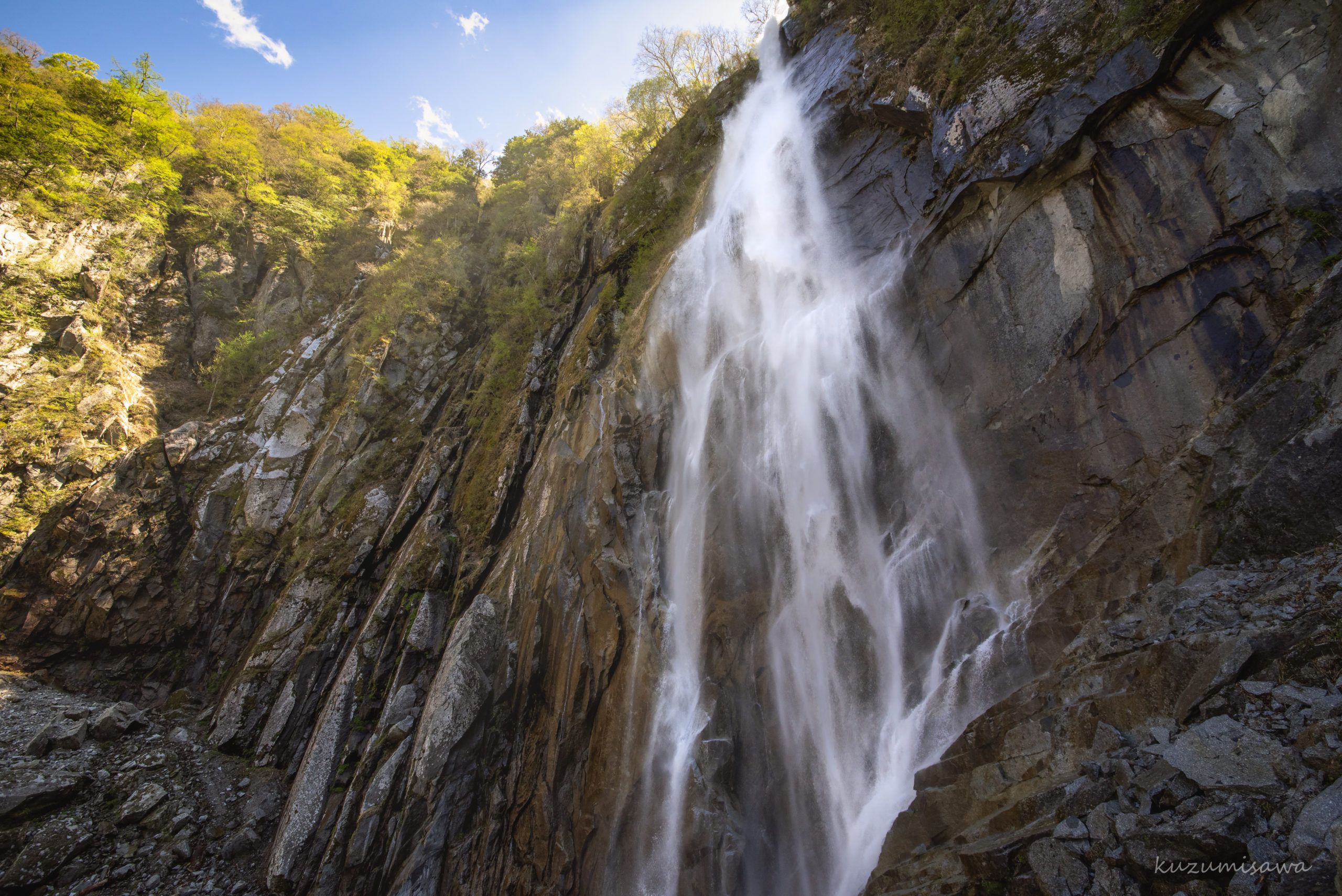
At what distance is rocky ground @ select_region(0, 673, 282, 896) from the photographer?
389 inches

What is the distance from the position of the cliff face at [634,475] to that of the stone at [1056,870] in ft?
4.99

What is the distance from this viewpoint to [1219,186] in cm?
664

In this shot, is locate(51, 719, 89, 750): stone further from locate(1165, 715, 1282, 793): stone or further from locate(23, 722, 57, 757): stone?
locate(1165, 715, 1282, 793): stone

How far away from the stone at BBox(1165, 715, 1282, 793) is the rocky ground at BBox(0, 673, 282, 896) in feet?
47.2

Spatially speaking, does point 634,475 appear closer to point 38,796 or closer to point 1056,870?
point 1056,870

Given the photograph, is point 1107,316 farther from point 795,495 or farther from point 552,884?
point 552,884

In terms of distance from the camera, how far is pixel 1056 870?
434cm

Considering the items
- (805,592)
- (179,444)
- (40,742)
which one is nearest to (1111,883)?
(805,592)

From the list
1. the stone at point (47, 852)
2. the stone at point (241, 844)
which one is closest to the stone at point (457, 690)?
the stone at point (241, 844)

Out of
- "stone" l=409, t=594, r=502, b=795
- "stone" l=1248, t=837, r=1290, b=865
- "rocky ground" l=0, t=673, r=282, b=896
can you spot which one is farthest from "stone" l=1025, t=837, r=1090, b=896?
"rocky ground" l=0, t=673, r=282, b=896

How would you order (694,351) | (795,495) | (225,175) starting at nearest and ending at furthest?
(795,495)
(694,351)
(225,175)

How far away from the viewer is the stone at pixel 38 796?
1017cm

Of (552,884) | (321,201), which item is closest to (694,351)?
(552,884)

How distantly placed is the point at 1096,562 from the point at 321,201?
106 feet
